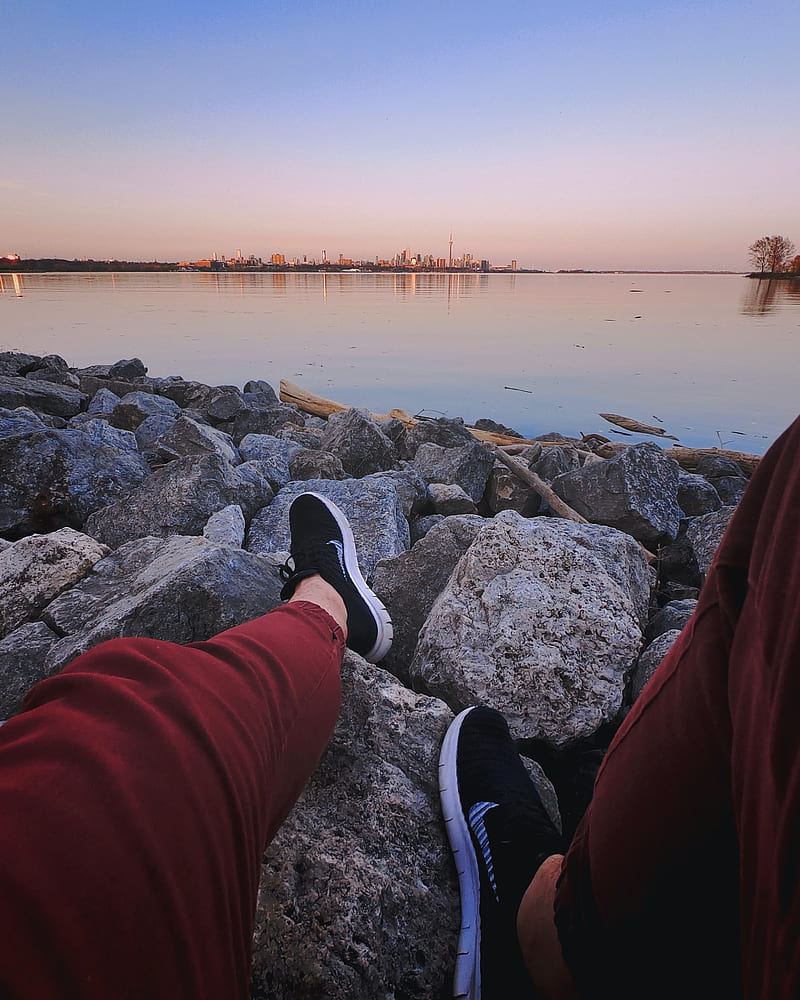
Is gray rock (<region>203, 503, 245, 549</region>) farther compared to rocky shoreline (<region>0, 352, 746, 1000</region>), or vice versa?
gray rock (<region>203, 503, 245, 549</region>)

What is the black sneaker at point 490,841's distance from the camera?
105cm

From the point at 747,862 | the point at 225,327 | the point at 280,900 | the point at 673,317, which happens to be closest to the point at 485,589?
the point at 280,900

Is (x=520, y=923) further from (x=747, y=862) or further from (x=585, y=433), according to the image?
(x=585, y=433)

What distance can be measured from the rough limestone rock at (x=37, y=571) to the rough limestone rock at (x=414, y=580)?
136cm

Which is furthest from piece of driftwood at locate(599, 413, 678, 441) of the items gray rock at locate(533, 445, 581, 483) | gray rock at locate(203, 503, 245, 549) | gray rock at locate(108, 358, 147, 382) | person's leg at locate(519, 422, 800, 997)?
gray rock at locate(108, 358, 147, 382)

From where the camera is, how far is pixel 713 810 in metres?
0.65

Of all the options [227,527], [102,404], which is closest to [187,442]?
[227,527]

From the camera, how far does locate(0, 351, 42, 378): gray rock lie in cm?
793

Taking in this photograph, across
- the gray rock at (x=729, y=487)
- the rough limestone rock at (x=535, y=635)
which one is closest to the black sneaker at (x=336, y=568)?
the rough limestone rock at (x=535, y=635)

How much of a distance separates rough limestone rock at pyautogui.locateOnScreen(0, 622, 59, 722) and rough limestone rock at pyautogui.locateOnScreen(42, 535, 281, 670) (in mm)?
72

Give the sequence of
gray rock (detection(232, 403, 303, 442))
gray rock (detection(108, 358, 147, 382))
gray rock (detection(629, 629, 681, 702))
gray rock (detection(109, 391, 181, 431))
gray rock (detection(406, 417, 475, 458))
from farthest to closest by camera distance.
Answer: gray rock (detection(108, 358, 147, 382)) → gray rock (detection(232, 403, 303, 442)) → gray rock (detection(109, 391, 181, 431)) → gray rock (detection(406, 417, 475, 458)) → gray rock (detection(629, 629, 681, 702))

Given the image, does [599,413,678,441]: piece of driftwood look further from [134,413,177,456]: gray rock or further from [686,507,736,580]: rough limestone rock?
[134,413,177,456]: gray rock

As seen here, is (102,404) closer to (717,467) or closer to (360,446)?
(360,446)

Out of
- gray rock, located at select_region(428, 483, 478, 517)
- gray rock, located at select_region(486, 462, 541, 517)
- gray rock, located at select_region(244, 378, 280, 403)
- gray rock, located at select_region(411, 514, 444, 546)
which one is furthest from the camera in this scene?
gray rock, located at select_region(244, 378, 280, 403)
